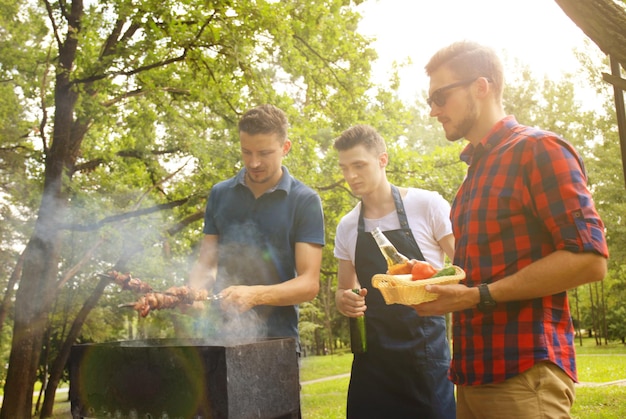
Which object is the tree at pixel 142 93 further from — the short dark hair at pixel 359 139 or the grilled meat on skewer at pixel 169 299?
the grilled meat on skewer at pixel 169 299

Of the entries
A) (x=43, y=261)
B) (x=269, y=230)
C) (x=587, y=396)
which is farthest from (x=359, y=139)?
(x=587, y=396)

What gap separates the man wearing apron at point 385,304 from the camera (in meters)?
2.92

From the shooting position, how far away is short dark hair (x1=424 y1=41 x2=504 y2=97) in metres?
2.06

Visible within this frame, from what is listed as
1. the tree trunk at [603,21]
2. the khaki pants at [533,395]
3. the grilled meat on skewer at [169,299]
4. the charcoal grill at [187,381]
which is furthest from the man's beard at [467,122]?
the tree trunk at [603,21]

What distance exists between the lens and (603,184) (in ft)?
66.0

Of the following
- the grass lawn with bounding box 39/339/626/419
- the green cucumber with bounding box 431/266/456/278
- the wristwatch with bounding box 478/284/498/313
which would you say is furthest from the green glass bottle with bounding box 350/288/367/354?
the wristwatch with bounding box 478/284/498/313

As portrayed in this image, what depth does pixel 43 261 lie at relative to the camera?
9.66m

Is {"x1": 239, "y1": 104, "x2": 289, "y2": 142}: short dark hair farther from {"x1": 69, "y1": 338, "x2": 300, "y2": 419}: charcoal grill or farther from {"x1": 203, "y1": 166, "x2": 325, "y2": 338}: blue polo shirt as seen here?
{"x1": 69, "y1": 338, "x2": 300, "y2": 419}: charcoal grill

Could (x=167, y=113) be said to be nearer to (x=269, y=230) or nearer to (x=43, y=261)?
(x=43, y=261)

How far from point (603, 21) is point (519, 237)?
221 cm

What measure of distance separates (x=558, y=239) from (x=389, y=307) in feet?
4.87

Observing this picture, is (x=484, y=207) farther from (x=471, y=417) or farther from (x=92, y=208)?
(x=92, y=208)

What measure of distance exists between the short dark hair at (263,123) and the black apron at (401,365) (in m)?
0.90

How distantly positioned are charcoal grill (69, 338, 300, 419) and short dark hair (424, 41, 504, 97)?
148 cm
